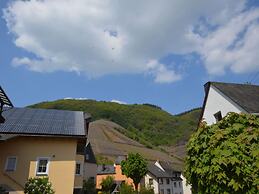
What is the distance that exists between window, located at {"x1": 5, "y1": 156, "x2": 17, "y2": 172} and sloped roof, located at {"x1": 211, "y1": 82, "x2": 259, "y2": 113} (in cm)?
1813

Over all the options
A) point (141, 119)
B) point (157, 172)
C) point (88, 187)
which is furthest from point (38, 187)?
point (141, 119)

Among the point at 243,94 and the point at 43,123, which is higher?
the point at 243,94

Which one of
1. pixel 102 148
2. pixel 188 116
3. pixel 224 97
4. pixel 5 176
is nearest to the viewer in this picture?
pixel 5 176

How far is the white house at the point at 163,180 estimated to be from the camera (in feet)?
207

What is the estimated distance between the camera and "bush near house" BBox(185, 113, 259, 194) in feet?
21.9

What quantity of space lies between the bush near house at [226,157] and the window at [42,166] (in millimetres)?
15619

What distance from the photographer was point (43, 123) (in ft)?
77.6

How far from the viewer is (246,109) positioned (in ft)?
60.4

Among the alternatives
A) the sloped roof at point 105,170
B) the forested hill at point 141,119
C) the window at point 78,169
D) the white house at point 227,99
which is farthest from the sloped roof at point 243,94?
the forested hill at point 141,119

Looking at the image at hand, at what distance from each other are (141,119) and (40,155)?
153665 millimetres

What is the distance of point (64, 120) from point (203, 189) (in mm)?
19791

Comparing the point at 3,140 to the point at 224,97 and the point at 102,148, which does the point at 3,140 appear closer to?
the point at 224,97

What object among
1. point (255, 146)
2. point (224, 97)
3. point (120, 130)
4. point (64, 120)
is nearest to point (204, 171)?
point (255, 146)

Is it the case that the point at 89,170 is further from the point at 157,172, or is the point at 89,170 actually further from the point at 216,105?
the point at 216,105
